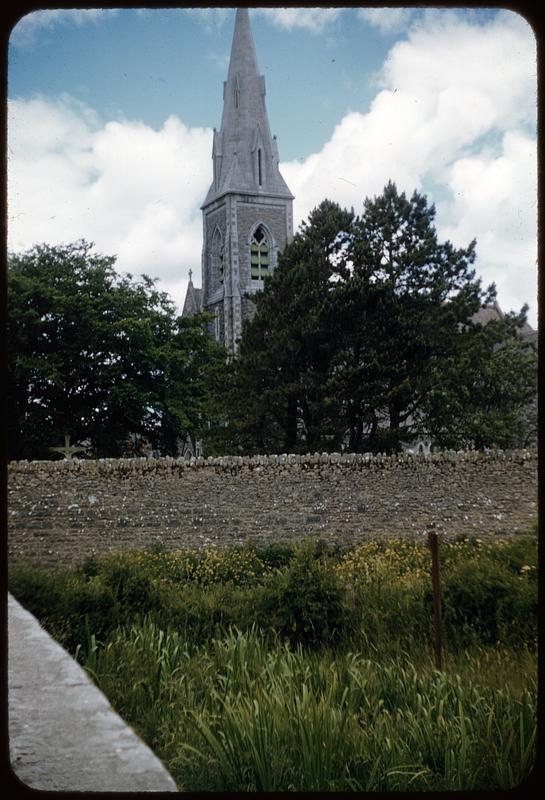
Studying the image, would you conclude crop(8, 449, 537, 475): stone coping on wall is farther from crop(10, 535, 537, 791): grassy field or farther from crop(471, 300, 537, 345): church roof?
crop(471, 300, 537, 345): church roof

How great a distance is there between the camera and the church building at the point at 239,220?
39.0 metres

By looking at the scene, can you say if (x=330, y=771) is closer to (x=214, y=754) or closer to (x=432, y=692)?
(x=214, y=754)

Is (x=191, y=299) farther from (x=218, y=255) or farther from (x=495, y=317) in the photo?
(x=495, y=317)

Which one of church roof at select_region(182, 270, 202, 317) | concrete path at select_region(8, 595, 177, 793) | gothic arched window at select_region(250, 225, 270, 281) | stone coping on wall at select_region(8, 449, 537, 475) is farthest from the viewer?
church roof at select_region(182, 270, 202, 317)

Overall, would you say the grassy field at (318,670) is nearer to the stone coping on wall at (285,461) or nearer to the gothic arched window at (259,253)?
the stone coping on wall at (285,461)

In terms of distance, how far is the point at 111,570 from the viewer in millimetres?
7883

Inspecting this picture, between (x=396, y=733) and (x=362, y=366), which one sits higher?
(x=362, y=366)

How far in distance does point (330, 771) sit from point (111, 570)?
16.5 ft

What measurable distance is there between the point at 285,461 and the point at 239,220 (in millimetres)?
30935

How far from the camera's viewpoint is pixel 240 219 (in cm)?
4169

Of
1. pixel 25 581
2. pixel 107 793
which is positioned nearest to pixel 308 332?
pixel 25 581

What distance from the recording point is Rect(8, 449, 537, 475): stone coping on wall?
11664 mm

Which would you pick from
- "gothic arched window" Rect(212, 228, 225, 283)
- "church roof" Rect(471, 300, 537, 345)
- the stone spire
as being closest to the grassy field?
"church roof" Rect(471, 300, 537, 345)

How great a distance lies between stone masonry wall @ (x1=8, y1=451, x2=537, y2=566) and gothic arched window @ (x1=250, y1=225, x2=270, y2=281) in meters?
29.8
